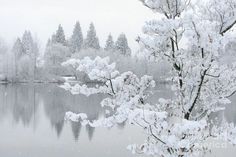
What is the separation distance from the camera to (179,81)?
441 cm

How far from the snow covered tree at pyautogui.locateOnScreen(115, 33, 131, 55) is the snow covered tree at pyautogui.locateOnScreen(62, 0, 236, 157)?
2172 inches

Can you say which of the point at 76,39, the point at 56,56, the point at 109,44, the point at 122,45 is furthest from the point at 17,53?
the point at 122,45

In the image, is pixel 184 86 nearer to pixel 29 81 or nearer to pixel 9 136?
pixel 9 136

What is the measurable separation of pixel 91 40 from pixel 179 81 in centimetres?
5620

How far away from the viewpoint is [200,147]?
403cm

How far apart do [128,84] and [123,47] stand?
56.4m

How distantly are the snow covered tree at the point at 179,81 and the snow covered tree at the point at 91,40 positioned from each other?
55.2 metres

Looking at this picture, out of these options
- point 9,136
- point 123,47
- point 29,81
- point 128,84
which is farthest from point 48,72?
point 128,84

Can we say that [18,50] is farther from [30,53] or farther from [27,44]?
[27,44]

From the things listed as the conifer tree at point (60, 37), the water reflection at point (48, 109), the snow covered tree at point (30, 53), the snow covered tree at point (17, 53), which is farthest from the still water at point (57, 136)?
the conifer tree at point (60, 37)

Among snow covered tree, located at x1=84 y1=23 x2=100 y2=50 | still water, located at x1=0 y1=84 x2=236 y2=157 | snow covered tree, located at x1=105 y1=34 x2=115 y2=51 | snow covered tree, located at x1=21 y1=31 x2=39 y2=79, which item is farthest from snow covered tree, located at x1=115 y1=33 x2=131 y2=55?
still water, located at x1=0 y1=84 x2=236 y2=157

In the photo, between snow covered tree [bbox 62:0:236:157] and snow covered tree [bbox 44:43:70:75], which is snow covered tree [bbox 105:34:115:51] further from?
snow covered tree [bbox 62:0:236:157]

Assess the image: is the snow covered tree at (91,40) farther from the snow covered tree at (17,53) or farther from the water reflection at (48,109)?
the water reflection at (48,109)

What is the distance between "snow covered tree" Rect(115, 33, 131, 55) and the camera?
59.7 m
